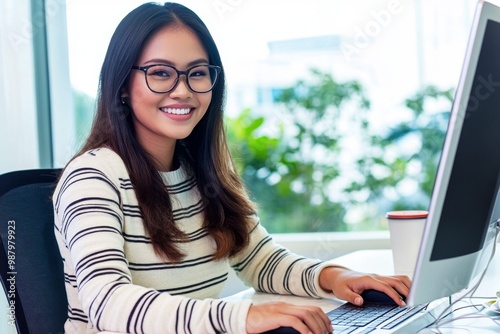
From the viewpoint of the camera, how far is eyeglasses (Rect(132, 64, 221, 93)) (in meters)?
1.42

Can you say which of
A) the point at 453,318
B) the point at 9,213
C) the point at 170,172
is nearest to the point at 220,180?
the point at 170,172

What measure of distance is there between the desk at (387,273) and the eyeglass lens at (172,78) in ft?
1.52

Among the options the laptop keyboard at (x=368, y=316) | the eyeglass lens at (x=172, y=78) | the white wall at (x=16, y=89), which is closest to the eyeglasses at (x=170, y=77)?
the eyeglass lens at (x=172, y=78)

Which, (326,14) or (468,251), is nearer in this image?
(468,251)

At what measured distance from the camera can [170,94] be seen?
1.44 meters

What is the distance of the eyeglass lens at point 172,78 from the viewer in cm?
142

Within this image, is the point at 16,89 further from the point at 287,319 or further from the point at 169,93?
the point at 287,319

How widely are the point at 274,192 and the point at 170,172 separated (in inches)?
90.6

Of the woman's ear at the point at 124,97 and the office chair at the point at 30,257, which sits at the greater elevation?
the woman's ear at the point at 124,97

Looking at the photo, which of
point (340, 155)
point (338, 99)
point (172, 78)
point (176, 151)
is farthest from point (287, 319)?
point (338, 99)

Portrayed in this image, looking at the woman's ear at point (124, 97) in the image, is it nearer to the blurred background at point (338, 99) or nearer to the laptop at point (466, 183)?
the laptop at point (466, 183)

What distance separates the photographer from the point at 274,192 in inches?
151

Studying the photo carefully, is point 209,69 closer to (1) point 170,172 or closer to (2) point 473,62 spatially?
(1) point 170,172

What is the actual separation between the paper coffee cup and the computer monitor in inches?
17.4
